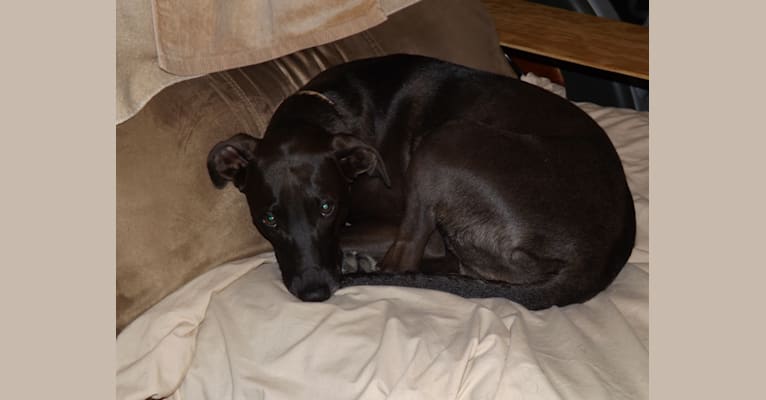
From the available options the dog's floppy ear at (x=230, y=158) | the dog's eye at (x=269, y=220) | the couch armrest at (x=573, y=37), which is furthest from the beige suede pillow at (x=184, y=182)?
the couch armrest at (x=573, y=37)

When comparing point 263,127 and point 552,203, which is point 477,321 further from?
point 263,127

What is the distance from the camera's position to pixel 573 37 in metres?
4.29

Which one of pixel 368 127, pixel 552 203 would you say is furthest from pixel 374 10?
pixel 552 203

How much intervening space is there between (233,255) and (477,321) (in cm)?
88

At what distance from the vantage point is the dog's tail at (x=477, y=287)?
118 inches

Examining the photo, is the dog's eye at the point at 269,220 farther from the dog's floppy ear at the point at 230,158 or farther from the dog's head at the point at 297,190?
the dog's floppy ear at the point at 230,158

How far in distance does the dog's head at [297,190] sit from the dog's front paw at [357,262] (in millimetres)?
258

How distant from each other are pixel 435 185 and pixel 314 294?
60 centimetres

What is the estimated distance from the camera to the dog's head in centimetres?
301

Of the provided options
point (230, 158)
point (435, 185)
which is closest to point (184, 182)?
point (230, 158)

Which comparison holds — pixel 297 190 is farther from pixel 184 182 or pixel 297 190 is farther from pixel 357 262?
pixel 357 262

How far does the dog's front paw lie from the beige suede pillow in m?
0.31

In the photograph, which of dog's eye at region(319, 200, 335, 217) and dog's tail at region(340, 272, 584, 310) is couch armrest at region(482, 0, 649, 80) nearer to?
dog's tail at region(340, 272, 584, 310)

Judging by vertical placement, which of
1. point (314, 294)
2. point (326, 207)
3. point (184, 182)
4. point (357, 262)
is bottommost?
point (357, 262)
